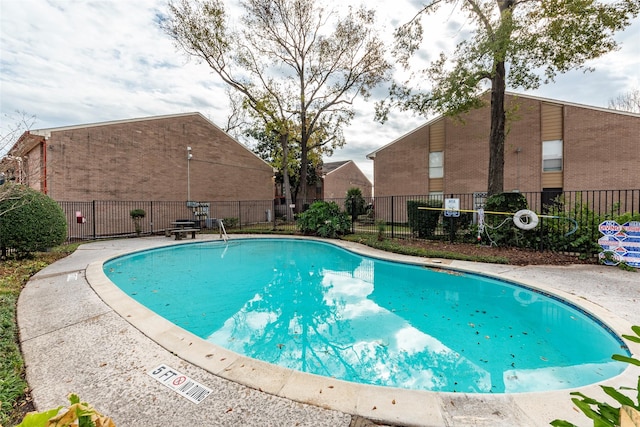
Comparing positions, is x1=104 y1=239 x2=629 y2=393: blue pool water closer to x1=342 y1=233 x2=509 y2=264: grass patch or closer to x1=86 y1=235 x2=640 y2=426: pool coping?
x1=86 y1=235 x2=640 y2=426: pool coping

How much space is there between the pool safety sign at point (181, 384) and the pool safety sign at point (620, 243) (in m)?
8.81

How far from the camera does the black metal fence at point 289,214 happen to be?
24.8 ft

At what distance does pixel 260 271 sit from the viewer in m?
Result: 7.61

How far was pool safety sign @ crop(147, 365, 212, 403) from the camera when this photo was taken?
2.28 m

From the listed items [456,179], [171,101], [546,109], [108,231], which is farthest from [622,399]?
[171,101]

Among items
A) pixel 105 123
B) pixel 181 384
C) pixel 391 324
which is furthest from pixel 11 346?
pixel 105 123

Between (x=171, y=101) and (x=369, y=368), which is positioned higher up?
(x=171, y=101)

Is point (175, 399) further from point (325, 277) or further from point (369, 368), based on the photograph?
point (325, 277)

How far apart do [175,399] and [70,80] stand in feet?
38.4

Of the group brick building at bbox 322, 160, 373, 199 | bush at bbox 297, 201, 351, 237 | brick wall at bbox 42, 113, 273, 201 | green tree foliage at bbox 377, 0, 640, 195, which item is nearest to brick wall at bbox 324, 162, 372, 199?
brick building at bbox 322, 160, 373, 199

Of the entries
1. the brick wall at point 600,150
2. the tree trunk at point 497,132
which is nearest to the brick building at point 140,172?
the tree trunk at point 497,132

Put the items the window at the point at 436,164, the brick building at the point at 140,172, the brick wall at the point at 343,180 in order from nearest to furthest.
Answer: the brick building at the point at 140,172, the window at the point at 436,164, the brick wall at the point at 343,180

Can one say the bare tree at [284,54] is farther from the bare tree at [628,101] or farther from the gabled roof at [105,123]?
the bare tree at [628,101]

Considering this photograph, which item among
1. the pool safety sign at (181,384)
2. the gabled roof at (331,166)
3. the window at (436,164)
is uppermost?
the gabled roof at (331,166)
